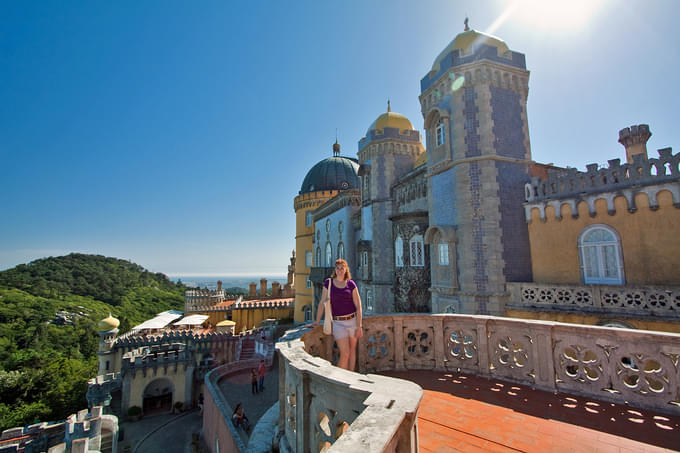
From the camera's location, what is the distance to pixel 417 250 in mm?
15820

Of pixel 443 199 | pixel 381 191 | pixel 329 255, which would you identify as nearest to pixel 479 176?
pixel 443 199

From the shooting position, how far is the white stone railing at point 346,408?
5.99 feet

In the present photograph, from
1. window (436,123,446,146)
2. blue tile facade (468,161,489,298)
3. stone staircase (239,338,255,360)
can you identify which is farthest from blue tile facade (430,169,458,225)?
stone staircase (239,338,255,360)

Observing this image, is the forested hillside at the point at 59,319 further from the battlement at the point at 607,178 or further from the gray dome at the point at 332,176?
the battlement at the point at 607,178

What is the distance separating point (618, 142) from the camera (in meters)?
18.6

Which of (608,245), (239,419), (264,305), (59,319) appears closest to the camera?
(608,245)

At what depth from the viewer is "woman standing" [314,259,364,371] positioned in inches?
177

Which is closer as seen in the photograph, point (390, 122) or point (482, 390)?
point (482, 390)

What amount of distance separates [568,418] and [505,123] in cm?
1179

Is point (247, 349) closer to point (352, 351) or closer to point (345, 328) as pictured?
point (352, 351)

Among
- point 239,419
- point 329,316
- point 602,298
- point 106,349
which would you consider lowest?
point 106,349

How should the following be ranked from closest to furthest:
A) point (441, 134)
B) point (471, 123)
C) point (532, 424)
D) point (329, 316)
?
point (532, 424), point (329, 316), point (471, 123), point (441, 134)

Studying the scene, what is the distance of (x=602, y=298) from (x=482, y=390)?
732 centimetres

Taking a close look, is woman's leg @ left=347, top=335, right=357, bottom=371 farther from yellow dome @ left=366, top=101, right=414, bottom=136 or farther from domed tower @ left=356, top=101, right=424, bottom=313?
yellow dome @ left=366, top=101, right=414, bottom=136
